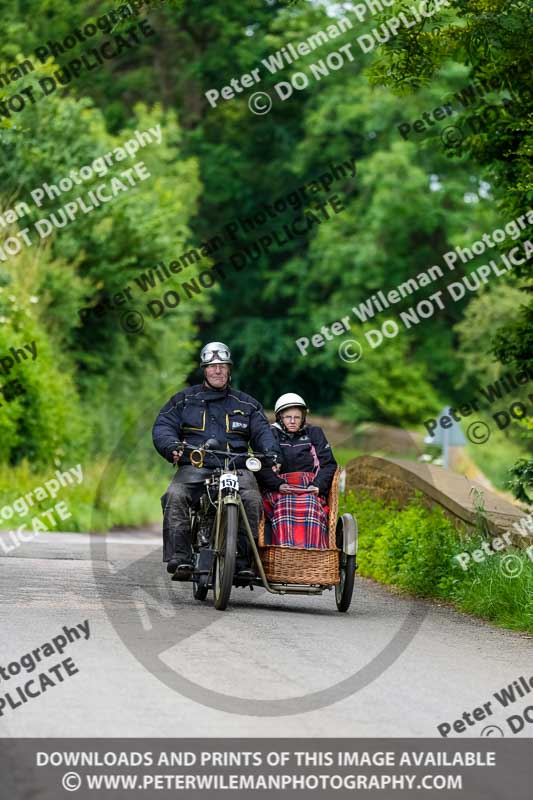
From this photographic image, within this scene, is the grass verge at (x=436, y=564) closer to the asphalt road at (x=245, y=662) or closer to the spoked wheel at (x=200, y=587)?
the asphalt road at (x=245, y=662)

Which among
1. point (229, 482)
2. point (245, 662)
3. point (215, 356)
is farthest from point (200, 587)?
point (245, 662)

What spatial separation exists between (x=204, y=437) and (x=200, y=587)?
1.25m

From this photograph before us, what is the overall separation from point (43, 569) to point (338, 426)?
41090mm

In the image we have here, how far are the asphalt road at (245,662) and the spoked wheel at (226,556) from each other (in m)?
0.21

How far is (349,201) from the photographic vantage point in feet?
188

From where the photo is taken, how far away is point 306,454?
1362 cm

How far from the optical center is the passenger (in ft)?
42.8

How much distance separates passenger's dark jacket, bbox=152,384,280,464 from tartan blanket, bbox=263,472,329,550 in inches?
19.2

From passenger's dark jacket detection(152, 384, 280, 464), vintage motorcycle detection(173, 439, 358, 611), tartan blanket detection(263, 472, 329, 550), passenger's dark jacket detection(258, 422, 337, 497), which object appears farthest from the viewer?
passenger's dark jacket detection(258, 422, 337, 497)

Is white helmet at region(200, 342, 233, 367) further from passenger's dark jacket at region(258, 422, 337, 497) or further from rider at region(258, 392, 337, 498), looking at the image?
passenger's dark jacket at region(258, 422, 337, 497)

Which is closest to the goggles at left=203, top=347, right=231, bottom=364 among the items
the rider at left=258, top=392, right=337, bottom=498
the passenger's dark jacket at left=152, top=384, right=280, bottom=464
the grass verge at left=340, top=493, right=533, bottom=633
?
the passenger's dark jacket at left=152, top=384, right=280, bottom=464

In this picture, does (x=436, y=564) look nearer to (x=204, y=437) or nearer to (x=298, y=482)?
(x=298, y=482)

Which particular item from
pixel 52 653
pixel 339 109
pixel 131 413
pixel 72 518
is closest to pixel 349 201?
pixel 339 109

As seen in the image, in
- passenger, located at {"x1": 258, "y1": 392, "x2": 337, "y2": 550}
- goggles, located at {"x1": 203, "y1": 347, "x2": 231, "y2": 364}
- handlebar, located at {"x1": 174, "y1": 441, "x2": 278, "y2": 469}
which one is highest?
goggles, located at {"x1": 203, "y1": 347, "x2": 231, "y2": 364}
